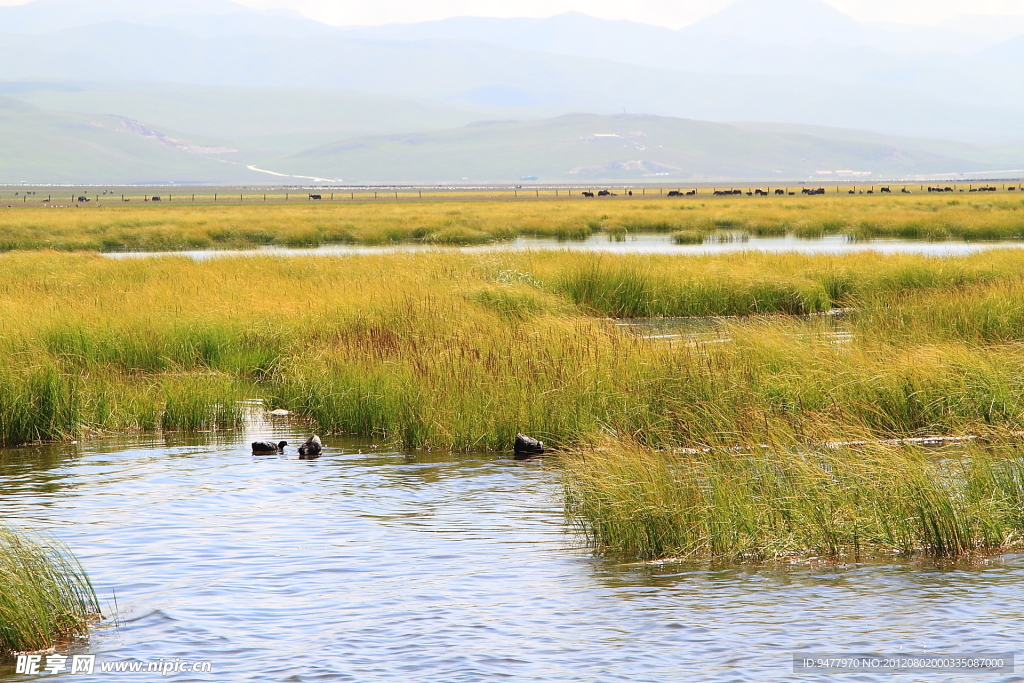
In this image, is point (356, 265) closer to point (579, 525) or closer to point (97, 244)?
point (579, 525)

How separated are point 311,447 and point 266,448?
22.4 inches

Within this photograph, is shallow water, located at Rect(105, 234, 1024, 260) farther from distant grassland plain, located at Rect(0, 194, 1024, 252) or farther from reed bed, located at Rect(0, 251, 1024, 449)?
reed bed, located at Rect(0, 251, 1024, 449)

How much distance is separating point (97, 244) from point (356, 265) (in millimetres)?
32756

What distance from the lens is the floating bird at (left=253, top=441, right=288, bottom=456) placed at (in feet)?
48.4

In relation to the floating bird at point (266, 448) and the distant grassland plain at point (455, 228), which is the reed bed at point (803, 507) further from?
the distant grassland plain at point (455, 228)

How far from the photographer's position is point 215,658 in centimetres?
812

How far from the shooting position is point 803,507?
10.2m

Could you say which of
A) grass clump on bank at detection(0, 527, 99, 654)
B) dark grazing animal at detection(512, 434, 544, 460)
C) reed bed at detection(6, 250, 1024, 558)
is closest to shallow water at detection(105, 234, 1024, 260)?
reed bed at detection(6, 250, 1024, 558)

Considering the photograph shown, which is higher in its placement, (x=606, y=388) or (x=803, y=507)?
(x=606, y=388)

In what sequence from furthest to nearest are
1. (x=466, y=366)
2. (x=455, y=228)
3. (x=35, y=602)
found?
1. (x=455, y=228)
2. (x=466, y=366)
3. (x=35, y=602)

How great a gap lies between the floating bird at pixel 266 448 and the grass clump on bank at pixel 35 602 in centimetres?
596

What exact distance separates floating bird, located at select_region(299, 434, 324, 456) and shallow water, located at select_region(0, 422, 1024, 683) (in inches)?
63.3

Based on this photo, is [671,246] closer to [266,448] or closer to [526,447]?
[526,447]

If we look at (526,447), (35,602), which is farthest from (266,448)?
(35,602)
